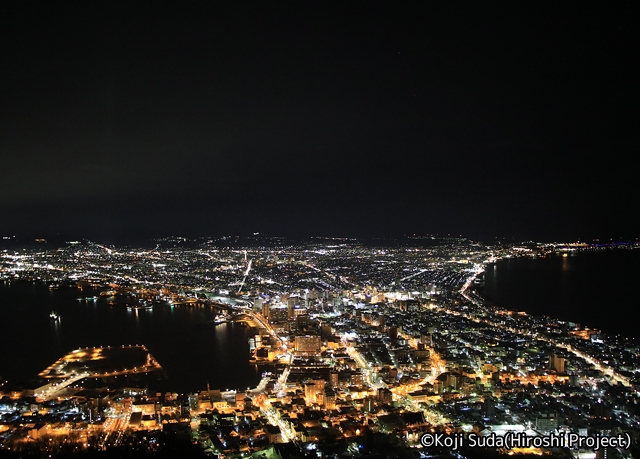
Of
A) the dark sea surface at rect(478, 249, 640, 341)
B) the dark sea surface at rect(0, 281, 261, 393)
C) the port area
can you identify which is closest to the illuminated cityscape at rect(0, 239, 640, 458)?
the port area

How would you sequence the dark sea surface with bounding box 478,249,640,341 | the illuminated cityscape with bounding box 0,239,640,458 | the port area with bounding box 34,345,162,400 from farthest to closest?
the dark sea surface with bounding box 478,249,640,341, the port area with bounding box 34,345,162,400, the illuminated cityscape with bounding box 0,239,640,458

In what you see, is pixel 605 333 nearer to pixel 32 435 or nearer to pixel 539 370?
pixel 539 370

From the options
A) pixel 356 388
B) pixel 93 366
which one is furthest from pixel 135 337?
pixel 356 388

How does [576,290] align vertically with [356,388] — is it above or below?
below

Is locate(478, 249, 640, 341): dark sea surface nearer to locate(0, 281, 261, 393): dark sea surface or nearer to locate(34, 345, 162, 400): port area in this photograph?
locate(0, 281, 261, 393): dark sea surface

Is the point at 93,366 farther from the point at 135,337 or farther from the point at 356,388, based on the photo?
the point at 356,388

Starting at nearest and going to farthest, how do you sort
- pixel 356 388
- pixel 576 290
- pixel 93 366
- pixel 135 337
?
pixel 356 388 < pixel 93 366 < pixel 135 337 < pixel 576 290

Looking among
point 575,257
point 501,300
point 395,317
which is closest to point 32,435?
point 395,317
